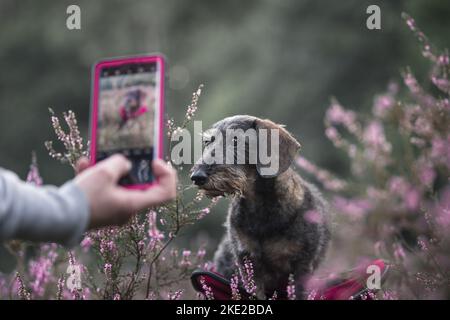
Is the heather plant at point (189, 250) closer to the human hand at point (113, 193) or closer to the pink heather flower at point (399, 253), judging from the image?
the pink heather flower at point (399, 253)

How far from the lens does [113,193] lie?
171 cm

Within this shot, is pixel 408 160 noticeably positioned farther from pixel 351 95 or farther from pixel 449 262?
pixel 351 95

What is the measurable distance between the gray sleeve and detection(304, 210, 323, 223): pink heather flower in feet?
8.98

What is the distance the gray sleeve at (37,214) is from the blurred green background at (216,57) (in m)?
11.3

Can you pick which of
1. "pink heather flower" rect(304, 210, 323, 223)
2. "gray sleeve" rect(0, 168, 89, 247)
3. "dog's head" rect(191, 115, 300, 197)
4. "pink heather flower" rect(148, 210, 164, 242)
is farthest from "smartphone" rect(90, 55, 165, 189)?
"pink heather flower" rect(304, 210, 323, 223)

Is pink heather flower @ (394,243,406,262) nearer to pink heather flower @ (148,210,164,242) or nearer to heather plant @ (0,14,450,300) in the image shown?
heather plant @ (0,14,450,300)

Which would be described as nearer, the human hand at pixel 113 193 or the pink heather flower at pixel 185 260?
the human hand at pixel 113 193

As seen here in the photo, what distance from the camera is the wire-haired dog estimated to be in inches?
159

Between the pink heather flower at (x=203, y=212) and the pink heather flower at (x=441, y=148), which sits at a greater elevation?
the pink heather flower at (x=441, y=148)

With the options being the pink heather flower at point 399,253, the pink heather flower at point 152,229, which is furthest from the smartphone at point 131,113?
the pink heather flower at point 399,253

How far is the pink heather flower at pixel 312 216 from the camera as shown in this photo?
13.7 ft

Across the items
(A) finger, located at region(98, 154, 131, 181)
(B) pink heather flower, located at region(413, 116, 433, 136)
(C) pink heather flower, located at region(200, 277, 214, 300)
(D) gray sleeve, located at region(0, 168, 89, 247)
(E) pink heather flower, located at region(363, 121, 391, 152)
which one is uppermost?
(E) pink heather flower, located at region(363, 121, 391, 152)

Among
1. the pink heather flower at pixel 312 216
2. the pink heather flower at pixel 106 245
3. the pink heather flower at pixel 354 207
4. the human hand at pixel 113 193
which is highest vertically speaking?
the pink heather flower at pixel 354 207

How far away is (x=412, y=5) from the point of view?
11.6m
